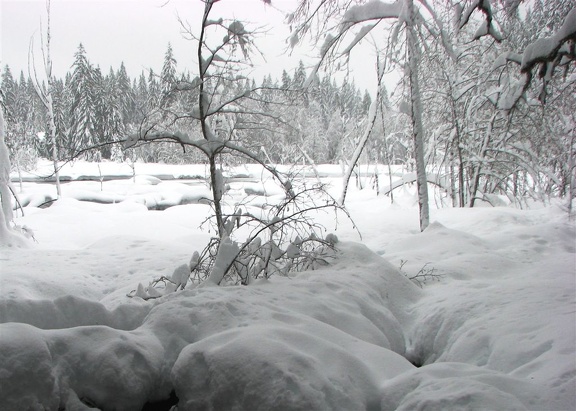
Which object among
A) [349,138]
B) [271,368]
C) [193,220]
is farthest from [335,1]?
[349,138]

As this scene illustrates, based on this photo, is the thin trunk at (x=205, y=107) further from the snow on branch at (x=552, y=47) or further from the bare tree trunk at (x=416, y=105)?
the bare tree trunk at (x=416, y=105)

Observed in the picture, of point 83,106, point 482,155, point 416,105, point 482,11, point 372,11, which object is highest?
point 83,106

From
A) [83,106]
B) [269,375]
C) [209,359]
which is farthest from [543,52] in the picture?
[83,106]

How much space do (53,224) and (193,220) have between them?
17.6 feet

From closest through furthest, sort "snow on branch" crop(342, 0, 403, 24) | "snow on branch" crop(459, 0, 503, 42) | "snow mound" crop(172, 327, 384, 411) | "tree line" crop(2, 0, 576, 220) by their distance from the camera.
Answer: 1. "snow mound" crop(172, 327, 384, 411)
2. "snow on branch" crop(459, 0, 503, 42)
3. "tree line" crop(2, 0, 576, 220)
4. "snow on branch" crop(342, 0, 403, 24)

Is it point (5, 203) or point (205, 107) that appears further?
point (5, 203)

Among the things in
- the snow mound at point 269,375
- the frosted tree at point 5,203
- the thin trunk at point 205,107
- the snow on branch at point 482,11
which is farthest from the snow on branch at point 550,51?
the frosted tree at point 5,203

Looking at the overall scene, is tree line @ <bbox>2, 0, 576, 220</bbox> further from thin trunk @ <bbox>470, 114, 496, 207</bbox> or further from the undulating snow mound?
the undulating snow mound

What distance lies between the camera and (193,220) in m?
17.4

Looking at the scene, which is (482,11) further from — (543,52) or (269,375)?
(269,375)

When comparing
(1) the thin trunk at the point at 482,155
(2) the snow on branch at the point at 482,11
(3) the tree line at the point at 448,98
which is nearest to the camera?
(2) the snow on branch at the point at 482,11

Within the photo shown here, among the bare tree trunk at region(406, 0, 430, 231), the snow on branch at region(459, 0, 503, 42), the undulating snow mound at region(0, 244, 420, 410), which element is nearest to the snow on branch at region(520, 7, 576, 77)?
the snow on branch at region(459, 0, 503, 42)

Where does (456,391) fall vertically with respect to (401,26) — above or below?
below

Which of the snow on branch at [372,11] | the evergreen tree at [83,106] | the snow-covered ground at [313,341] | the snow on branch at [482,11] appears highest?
the evergreen tree at [83,106]
